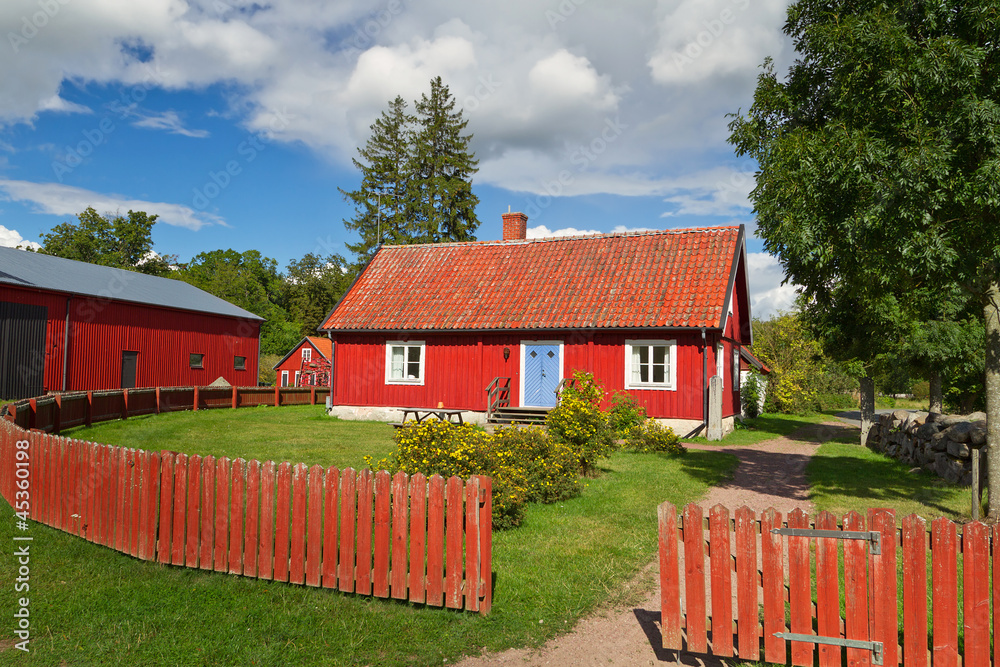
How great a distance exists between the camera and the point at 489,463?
26.7ft

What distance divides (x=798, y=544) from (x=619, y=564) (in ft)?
8.33

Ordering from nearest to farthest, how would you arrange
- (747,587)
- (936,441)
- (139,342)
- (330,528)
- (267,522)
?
1. (747,587)
2. (330,528)
3. (267,522)
4. (936,441)
5. (139,342)

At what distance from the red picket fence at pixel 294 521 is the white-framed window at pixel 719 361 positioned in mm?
14265

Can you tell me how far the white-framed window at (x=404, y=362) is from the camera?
21.5 meters

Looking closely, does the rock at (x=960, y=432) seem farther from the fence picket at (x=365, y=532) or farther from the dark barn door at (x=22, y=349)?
the dark barn door at (x=22, y=349)

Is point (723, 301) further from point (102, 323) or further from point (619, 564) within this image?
point (102, 323)

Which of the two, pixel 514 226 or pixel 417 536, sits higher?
pixel 514 226

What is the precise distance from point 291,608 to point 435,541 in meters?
1.39

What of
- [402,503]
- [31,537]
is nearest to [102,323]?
[31,537]

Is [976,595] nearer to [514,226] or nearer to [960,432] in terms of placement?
[960,432]

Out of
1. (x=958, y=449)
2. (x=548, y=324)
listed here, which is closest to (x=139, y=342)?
(x=548, y=324)

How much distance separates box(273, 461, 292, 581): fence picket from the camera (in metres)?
5.77

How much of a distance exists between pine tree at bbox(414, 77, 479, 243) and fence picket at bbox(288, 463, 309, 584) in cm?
3756

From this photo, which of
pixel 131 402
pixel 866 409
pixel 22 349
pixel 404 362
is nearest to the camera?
pixel 866 409
